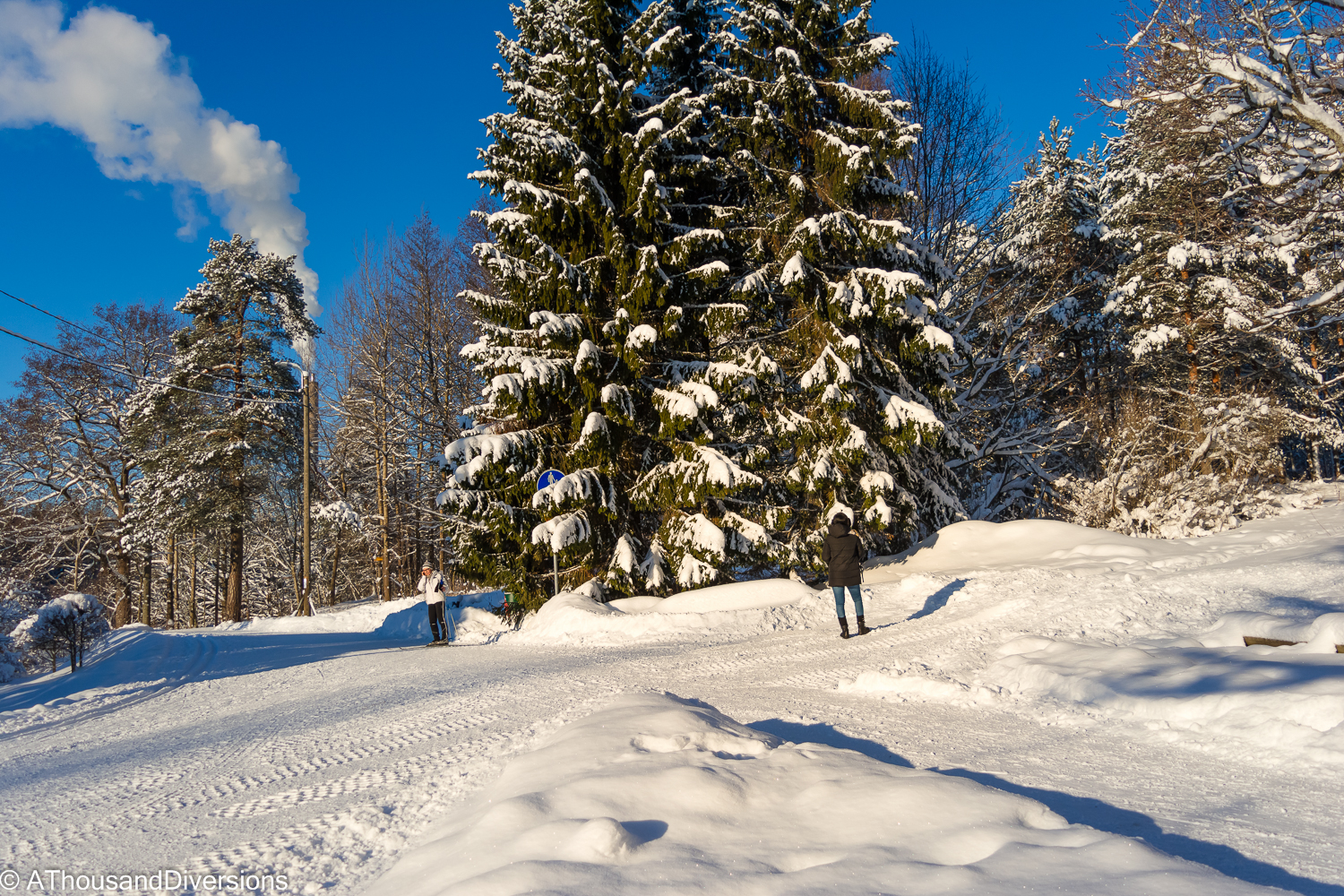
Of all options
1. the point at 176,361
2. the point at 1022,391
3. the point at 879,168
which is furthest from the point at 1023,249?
the point at 176,361

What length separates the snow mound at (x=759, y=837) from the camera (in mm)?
2604

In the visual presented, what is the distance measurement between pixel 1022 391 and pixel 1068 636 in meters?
14.8

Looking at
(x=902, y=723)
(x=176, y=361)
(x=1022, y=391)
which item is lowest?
(x=902, y=723)

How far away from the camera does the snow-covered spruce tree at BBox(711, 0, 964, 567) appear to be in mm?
13797

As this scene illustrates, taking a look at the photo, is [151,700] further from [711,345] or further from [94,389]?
[94,389]

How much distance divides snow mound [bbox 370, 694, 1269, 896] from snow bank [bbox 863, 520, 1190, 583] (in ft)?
30.0

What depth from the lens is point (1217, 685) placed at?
16.4 feet

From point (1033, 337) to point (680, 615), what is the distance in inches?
699

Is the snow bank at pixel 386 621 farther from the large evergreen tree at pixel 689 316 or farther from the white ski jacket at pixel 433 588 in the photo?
the large evergreen tree at pixel 689 316

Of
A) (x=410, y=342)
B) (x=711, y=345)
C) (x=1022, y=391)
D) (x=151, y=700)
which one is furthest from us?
(x=410, y=342)

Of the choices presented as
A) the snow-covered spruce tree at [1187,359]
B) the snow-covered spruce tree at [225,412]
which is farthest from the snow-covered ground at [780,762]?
the snow-covered spruce tree at [225,412]

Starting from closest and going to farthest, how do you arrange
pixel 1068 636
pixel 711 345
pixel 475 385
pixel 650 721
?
1. pixel 650 721
2. pixel 1068 636
3. pixel 711 345
4. pixel 475 385

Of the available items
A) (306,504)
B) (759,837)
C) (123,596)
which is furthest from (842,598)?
(123,596)

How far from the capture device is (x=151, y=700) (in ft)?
30.8
